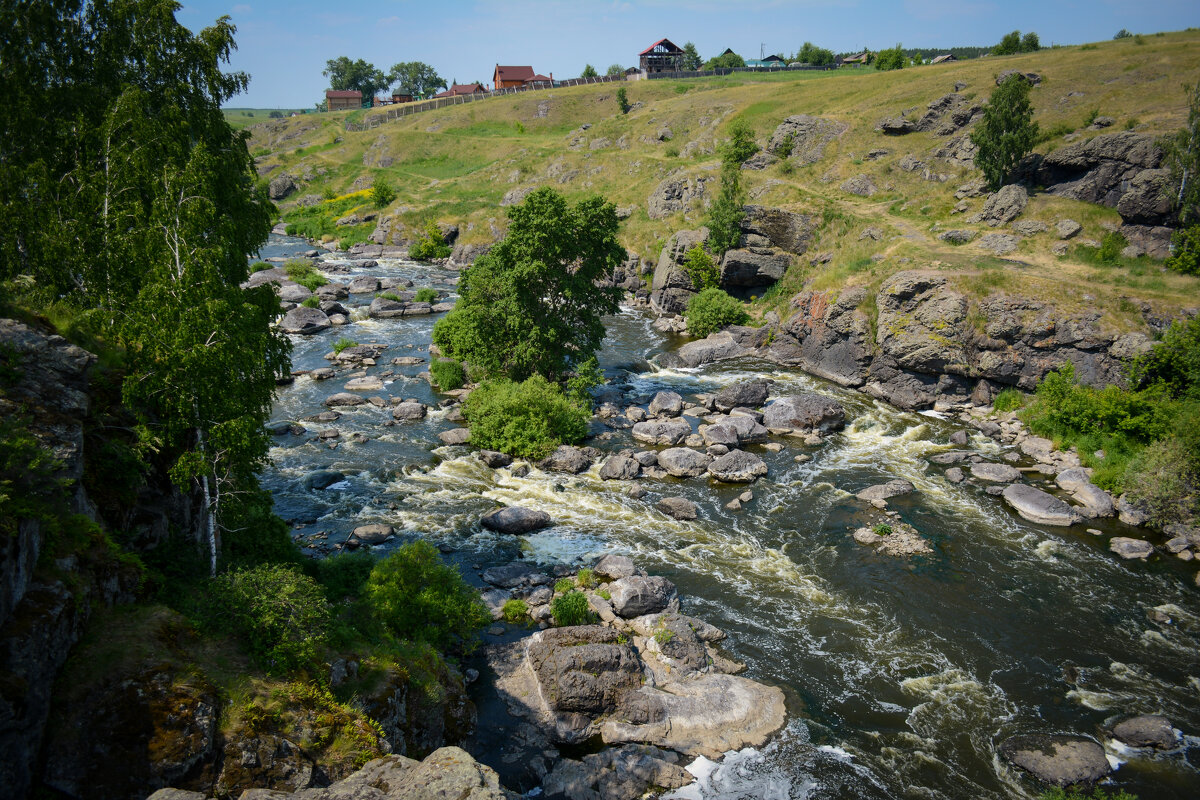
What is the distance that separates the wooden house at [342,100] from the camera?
606ft

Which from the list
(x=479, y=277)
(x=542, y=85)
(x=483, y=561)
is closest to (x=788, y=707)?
(x=483, y=561)

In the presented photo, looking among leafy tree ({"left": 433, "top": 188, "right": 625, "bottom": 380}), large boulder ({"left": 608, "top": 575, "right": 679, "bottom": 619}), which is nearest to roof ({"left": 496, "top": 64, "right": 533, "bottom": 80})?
leafy tree ({"left": 433, "top": 188, "right": 625, "bottom": 380})

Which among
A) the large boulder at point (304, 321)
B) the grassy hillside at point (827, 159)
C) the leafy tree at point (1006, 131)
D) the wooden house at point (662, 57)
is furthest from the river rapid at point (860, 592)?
the wooden house at point (662, 57)

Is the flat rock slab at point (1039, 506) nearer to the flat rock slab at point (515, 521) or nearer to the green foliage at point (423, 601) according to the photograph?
the flat rock slab at point (515, 521)

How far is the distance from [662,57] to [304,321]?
127676 millimetres

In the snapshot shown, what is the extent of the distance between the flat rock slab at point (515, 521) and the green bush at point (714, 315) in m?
31.0

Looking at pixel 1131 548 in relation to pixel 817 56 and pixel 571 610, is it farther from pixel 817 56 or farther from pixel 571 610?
pixel 817 56

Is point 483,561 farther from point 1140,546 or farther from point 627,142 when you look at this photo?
point 627,142

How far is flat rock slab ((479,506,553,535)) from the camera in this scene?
2936cm

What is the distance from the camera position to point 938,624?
24.0m

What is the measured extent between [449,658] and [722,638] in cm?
930

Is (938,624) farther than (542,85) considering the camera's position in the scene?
No

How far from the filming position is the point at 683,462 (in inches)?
1384

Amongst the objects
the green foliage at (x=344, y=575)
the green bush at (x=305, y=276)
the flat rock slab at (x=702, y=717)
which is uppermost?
the green bush at (x=305, y=276)
